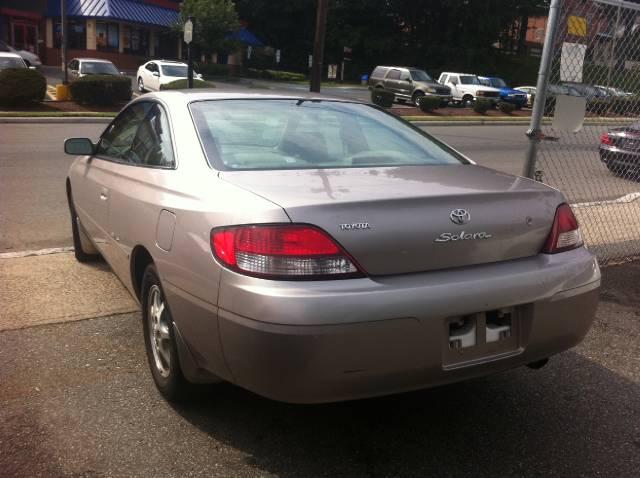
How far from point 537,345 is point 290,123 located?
1.70 m

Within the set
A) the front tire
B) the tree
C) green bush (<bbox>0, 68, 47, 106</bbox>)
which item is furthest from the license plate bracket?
the tree

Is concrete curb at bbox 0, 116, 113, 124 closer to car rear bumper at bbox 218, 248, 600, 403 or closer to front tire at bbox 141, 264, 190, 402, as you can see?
front tire at bbox 141, 264, 190, 402

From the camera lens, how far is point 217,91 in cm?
384

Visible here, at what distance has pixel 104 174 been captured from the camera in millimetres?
4129

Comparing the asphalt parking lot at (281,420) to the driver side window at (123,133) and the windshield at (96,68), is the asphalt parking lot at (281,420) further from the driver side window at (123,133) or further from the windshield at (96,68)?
the windshield at (96,68)

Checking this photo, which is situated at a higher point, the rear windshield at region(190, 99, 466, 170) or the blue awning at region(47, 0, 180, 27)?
the blue awning at region(47, 0, 180, 27)

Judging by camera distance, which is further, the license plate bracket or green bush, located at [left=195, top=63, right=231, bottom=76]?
green bush, located at [left=195, top=63, right=231, bottom=76]

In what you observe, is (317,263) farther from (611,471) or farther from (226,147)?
(611,471)

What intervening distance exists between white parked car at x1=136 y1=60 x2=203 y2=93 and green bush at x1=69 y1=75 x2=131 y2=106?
16.1 ft

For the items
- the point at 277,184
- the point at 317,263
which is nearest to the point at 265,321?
the point at 317,263

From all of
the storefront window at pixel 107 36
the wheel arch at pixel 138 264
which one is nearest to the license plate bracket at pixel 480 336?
the wheel arch at pixel 138 264

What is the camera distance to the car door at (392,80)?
105ft

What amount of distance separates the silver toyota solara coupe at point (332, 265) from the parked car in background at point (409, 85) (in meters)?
27.5

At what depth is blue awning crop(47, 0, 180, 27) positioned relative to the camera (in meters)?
43.1
